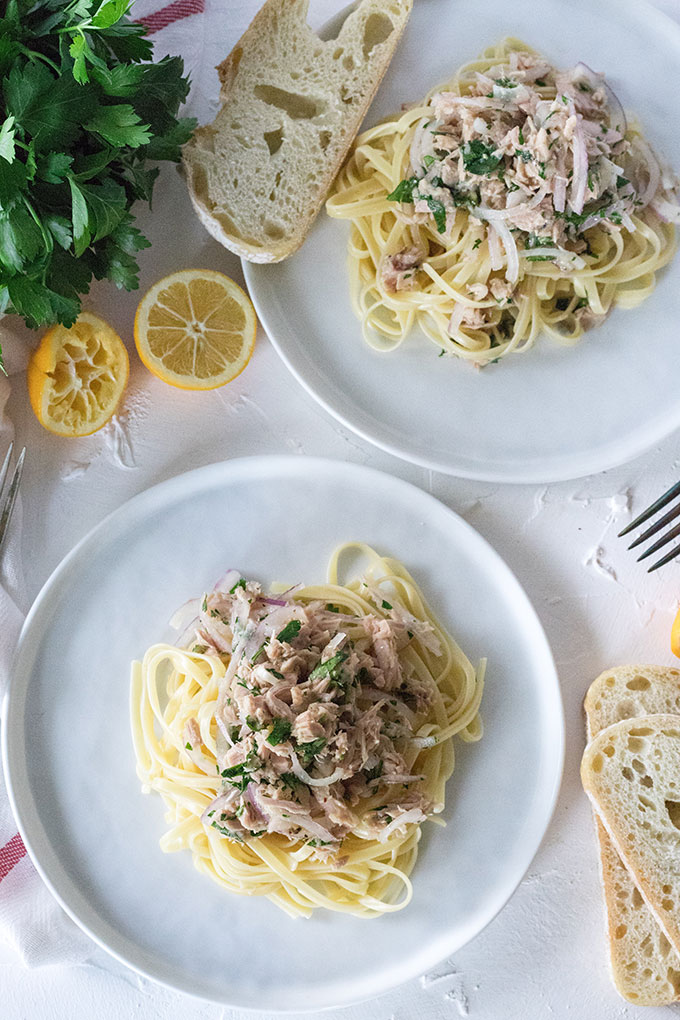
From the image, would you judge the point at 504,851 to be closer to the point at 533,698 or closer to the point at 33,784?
the point at 533,698

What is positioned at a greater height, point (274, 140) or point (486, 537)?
point (274, 140)

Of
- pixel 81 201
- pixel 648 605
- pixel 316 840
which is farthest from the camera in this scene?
pixel 648 605

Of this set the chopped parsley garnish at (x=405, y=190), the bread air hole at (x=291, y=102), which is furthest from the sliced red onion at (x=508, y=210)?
the bread air hole at (x=291, y=102)

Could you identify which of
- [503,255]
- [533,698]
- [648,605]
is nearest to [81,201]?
[503,255]

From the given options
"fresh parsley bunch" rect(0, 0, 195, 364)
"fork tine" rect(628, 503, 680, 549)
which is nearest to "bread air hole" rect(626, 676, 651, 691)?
"fork tine" rect(628, 503, 680, 549)

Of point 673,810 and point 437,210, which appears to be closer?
point 437,210

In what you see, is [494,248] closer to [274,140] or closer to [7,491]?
[274,140]

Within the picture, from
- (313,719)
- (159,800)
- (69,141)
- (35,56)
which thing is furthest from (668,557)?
(35,56)
